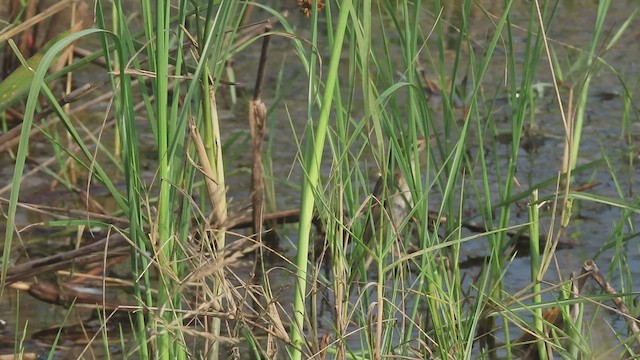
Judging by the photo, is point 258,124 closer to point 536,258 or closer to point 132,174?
point 536,258

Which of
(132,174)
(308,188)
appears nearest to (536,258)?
(308,188)

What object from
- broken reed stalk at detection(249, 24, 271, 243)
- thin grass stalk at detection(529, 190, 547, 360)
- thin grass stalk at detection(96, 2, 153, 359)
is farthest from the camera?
broken reed stalk at detection(249, 24, 271, 243)

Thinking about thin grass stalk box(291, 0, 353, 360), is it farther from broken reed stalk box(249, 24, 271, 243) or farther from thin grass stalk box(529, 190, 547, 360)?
broken reed stalk box(249, 24, 271, 243)

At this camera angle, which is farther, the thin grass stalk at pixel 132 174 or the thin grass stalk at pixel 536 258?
the thin grass stalk at pixel 536 258

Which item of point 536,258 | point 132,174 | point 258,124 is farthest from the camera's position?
point 258,124

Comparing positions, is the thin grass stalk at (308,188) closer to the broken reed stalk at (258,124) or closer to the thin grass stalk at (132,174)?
the thin grass stalk at (132,174)

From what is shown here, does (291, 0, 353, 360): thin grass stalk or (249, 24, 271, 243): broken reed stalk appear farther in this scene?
(249, 24, 271, 243): broken reed stalk

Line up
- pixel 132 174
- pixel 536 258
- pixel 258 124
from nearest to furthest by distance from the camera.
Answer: pixel 132 174
pixel 536 258
pixel 258 124

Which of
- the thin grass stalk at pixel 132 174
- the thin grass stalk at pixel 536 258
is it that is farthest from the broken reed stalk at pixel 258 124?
the thin grass stalk at pixel 132 174

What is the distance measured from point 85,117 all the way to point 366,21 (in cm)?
246

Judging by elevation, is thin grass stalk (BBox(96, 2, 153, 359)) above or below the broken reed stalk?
above

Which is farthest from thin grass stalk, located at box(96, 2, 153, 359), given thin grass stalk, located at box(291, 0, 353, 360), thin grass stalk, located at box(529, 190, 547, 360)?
thin grass stalk, located at box(529, 190, 547, 360)

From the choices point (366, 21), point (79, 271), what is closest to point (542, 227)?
point (79, 271)

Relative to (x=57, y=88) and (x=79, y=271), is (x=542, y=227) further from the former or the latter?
(x=57, y=88)
